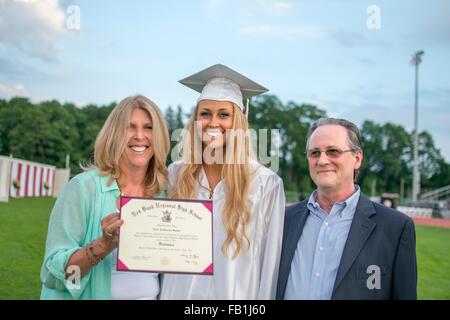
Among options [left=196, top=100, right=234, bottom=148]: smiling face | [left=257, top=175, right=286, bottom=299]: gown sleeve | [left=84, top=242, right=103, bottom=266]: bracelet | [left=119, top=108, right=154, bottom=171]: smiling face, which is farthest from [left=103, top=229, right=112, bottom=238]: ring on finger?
[left=257, top=175, right=286, bottom=299]: gown sleeve

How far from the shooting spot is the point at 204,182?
3.15 meters

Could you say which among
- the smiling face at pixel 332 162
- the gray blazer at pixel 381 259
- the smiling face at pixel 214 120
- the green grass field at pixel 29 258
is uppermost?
the smiling face at pixel 214 120

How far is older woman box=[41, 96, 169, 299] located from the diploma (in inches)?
3.5

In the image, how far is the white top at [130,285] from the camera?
2707mm

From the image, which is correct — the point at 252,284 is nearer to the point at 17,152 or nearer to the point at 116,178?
the point at 116,178

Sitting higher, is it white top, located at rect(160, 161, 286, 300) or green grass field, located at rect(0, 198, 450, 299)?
white top, located at rect(160, 161, 286, 300)

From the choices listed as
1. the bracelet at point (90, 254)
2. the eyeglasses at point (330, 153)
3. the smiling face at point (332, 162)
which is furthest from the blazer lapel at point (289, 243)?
the bracelet at point (90, 254)

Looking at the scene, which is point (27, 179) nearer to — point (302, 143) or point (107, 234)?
point (107, 234)

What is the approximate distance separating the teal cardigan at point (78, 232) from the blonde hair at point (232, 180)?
1.66 feet

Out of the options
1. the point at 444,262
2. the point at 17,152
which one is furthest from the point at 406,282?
the point at 17,152

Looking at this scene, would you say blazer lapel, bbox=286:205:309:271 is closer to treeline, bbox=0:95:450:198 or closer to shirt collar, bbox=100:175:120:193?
shirt collar, bbox=100:175:120:193

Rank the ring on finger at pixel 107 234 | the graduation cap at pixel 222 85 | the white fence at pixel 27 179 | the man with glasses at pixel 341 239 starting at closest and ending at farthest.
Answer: the ring on finger at pixel 107 234
the man with glasses at pixel 341 239
the graduation cap at pixel 222 85
the white fence at pixel 27 179

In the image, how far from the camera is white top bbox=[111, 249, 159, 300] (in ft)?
8.88

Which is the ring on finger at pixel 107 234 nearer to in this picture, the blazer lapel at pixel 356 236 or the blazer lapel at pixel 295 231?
the blazer lapel at pixel 295 231
